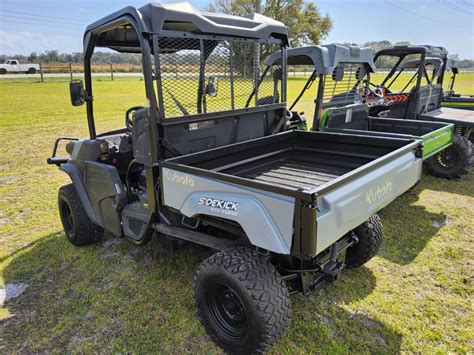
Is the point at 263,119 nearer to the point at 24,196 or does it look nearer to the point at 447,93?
the point at 24,196

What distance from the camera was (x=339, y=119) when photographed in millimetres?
5164

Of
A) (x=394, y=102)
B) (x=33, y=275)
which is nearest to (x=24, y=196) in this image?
(x=33, y=275)

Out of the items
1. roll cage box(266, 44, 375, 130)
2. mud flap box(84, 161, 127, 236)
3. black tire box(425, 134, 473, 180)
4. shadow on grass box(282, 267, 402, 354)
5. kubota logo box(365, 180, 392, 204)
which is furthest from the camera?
black tire box(425, 134, 473, 180)

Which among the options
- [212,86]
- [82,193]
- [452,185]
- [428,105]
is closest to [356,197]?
[212,86]

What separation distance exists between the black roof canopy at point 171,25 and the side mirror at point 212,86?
36 cm

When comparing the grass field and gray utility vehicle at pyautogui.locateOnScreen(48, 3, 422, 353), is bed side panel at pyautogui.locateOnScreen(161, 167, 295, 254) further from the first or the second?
the grass field

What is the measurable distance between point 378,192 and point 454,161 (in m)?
4.33

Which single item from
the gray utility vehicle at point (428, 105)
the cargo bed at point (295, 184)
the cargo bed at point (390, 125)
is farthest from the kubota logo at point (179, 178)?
the gray utility vehicle at point (428, 105)

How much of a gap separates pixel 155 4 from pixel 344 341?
2.67 metres

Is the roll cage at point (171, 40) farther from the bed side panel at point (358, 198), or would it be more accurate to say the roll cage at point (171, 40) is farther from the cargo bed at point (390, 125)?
the cargo bed at point (390, 125)

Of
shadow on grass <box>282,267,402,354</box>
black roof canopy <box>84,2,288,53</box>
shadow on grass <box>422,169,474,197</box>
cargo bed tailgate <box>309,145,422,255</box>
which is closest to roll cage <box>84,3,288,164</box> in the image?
black roof canopy <box>84,2,288,53</box>

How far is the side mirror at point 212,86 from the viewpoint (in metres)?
3.08

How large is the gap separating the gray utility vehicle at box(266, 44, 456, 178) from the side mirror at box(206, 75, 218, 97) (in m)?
2.15

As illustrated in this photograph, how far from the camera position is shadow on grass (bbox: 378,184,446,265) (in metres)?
3.67
